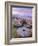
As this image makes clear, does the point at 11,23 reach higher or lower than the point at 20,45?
higher

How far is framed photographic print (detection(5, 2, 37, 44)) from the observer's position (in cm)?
147

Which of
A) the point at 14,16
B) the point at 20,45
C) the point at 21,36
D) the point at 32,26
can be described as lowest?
the point at 20,45

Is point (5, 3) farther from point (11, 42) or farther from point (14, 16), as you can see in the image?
point (11, 42)

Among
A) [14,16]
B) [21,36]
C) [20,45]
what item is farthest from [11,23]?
[20,45]

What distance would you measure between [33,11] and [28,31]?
0.35m

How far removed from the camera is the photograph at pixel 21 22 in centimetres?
149

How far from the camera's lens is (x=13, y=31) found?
4.87 ft

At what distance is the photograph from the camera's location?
1.49 m

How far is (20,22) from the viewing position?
1.51m

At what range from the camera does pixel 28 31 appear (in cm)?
153

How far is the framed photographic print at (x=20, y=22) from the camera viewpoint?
4.82ft

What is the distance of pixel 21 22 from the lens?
151 centimetres

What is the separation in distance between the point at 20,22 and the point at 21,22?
17mm
